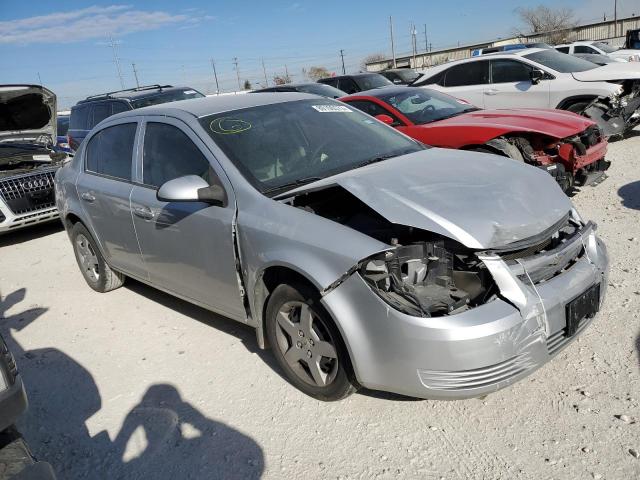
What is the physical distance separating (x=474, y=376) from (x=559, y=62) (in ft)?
29.4

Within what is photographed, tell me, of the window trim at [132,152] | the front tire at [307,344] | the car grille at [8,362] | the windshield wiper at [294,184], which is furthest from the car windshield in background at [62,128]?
the car grille at [8,362]

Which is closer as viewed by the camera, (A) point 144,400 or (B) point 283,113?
(A) point 144,400

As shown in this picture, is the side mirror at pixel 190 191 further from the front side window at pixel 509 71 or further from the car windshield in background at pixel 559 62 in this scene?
the car windshield in background at pixel 559 62

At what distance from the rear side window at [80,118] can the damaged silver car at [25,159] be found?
92.3 inches

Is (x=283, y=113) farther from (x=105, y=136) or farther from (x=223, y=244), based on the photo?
(x=105, y=136)

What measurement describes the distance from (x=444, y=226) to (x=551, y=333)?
738 millimetres

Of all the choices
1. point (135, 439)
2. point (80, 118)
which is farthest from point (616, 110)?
point (80, 118)

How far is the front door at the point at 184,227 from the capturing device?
3283mm

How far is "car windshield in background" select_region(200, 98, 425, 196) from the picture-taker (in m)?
3.33

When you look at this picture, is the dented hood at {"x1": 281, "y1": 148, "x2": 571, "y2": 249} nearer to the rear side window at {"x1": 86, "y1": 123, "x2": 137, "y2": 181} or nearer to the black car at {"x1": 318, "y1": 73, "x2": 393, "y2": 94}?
the rear side window at {"x1": 86, "y1": 123, "x2": 137, "y2": 181}

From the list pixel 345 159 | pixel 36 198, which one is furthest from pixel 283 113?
pixel 36 198

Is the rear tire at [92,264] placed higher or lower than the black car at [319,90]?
lower

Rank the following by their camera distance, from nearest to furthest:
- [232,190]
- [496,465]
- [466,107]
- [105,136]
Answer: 1. [496,465]
2. [232,190]
3. [105,136]
4. [466,107]

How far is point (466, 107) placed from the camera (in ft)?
24.0
